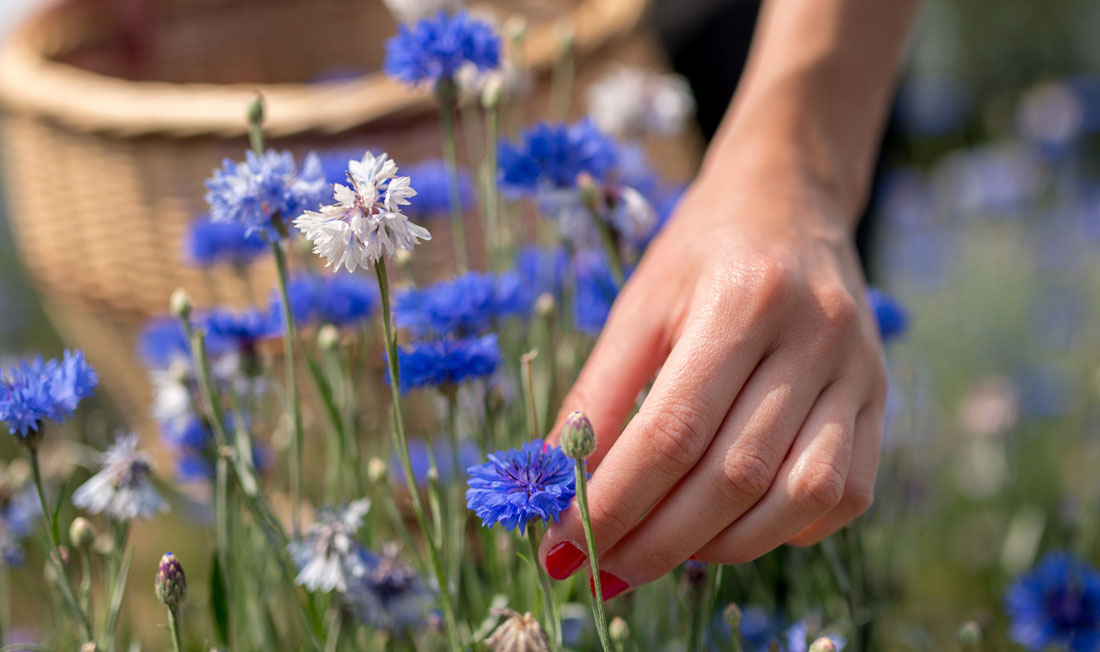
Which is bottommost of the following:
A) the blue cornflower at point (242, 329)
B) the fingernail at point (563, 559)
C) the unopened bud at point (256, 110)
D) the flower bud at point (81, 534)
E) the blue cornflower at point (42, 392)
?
the fingernail at point (563, 559)

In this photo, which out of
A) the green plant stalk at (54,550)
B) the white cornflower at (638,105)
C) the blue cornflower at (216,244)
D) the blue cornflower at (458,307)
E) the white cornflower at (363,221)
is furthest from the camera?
the white cornflower at (638,105)

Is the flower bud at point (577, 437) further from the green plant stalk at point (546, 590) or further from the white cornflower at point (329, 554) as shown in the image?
the white cornflower at point (329, 554)

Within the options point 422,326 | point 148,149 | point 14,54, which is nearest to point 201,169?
point 148,149

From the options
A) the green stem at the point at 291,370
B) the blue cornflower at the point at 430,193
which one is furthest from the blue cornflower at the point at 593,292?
the green stem at the point at 291,370

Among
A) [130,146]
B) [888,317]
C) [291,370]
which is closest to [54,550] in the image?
[291,370]

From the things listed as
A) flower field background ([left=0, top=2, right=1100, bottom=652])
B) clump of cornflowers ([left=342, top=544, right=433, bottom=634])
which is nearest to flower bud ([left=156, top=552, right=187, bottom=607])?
flower field background ([left=0, top=2, right=1100, bottom=652])

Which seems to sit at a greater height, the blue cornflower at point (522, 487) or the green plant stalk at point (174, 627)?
the blue cornflower at point (522, 487)
